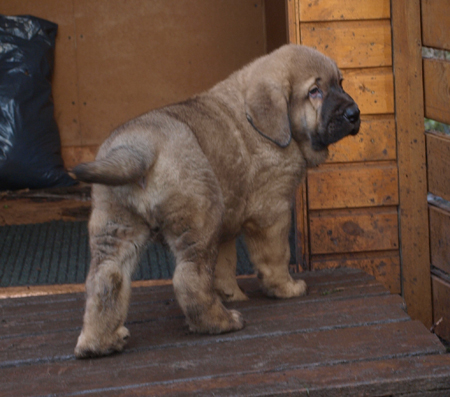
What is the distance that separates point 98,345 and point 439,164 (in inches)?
104

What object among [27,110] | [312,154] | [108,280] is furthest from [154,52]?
[108,280]

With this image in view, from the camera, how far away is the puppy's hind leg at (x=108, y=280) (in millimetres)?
2797

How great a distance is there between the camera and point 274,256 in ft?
11.9

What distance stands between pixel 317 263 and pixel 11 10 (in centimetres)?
438

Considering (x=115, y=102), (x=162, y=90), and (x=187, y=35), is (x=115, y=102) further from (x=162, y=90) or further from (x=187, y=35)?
(x=187, y=35)

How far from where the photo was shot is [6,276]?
4934 millimetres

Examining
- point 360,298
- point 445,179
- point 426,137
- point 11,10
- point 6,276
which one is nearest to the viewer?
point 360,298

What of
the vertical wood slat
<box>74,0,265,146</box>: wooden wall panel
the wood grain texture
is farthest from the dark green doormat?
the wood grain texture

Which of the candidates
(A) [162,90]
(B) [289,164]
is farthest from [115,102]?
(B) [289,164]

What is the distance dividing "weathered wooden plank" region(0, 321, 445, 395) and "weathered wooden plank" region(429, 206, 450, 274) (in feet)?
4.58

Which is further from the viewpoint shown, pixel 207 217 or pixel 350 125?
pixel 350 125

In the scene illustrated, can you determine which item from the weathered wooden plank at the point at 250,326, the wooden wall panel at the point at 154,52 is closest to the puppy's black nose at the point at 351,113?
the weathered wooden plank at the point at 250,326

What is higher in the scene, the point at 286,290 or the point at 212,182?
the point at 212,182

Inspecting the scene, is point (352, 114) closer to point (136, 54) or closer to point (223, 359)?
point (223, 359)
